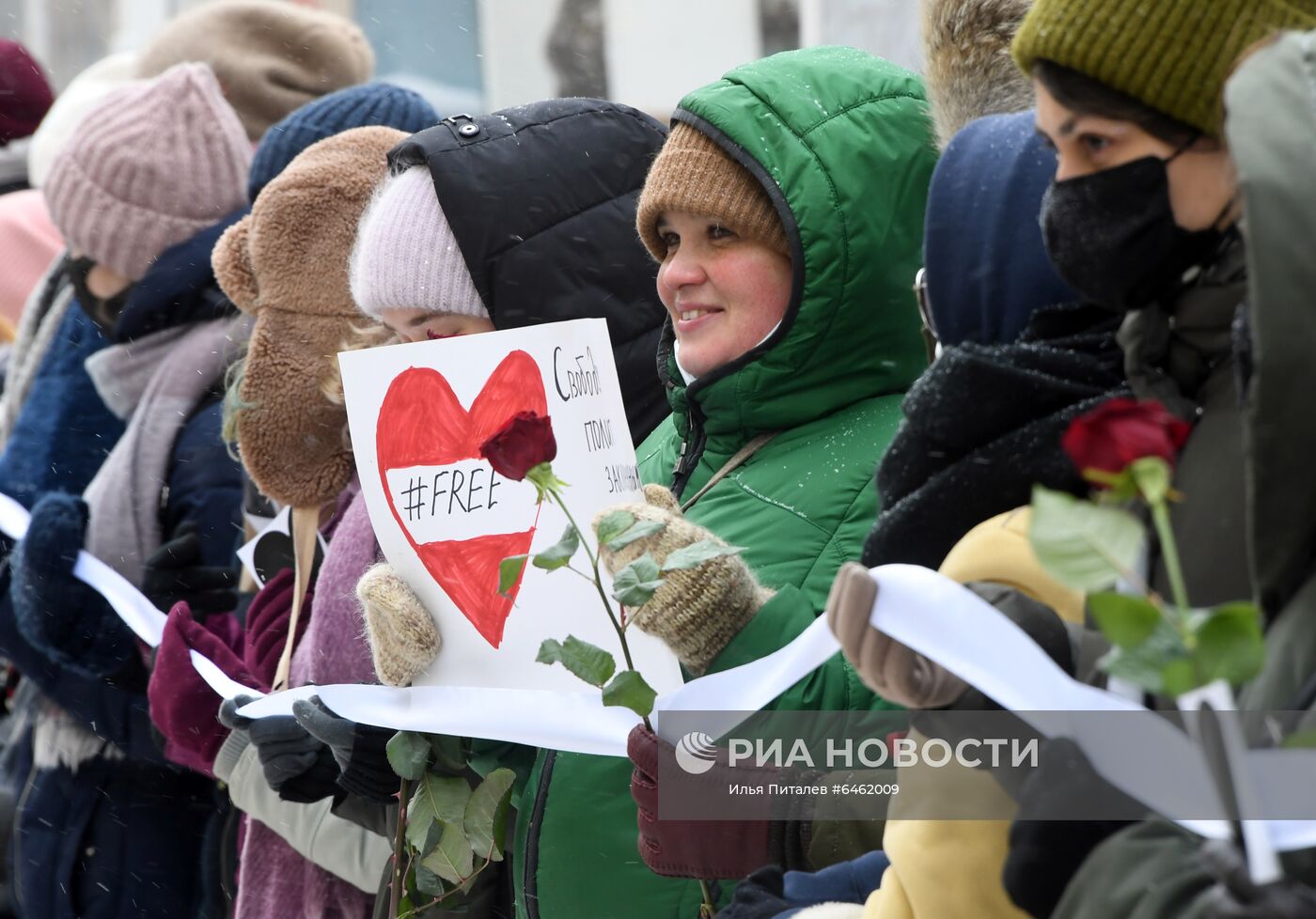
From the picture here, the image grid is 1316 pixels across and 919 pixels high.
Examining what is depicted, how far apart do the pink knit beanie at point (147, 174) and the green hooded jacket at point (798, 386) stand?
2255mm

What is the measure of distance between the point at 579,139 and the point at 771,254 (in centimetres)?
82

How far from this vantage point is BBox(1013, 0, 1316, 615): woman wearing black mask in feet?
5.50

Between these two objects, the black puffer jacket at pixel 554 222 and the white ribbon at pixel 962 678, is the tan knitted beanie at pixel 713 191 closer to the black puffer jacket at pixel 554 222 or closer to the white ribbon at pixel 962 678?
the black puffer jacket at pixel 554 222

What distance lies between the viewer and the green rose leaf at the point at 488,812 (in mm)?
2725

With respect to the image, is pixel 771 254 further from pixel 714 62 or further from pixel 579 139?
pixel 714 62

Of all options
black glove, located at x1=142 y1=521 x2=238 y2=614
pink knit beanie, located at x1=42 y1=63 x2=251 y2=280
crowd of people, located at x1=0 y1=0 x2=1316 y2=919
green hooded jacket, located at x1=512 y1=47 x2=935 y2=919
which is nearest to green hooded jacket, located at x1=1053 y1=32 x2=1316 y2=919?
crowd of people, located at x1=0 y1=0 x2=1316 y2=919

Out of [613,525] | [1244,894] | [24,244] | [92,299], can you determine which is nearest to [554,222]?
[613,525]

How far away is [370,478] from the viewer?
2803 mm

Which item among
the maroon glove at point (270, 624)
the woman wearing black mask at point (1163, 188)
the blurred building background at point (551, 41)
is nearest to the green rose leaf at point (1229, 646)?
the woman wearing black mask at point (1163, 188)

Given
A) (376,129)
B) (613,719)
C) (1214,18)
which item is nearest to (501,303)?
(376,129)

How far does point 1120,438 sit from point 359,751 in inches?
77.1

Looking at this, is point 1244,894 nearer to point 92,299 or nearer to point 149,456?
point 149,456

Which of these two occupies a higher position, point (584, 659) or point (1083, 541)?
point (1083, 541)

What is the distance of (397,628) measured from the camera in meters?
2.73
